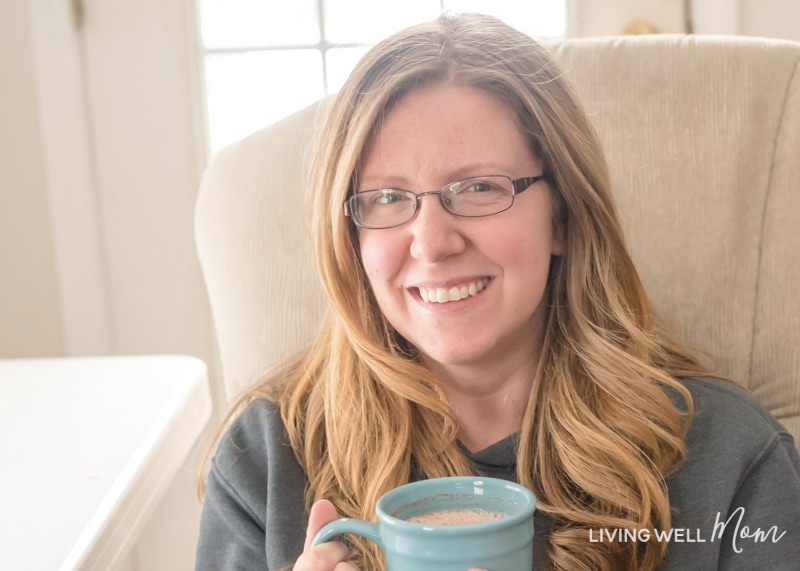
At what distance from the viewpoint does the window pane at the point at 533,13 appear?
1982 mm

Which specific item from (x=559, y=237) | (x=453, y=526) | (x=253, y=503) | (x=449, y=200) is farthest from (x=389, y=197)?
(x=453, y=526)

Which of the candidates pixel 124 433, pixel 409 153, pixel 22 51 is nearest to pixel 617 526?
pixel 409 153

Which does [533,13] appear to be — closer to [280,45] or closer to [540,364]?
[280,45]

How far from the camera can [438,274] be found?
1038mm

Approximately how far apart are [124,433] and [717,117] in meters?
0.86

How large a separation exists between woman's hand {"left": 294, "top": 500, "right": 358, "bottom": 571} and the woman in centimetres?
25

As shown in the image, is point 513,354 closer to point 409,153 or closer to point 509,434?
point 509,434

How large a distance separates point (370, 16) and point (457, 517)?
1.53m

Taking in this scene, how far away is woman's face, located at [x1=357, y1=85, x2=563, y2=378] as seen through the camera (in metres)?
1.04

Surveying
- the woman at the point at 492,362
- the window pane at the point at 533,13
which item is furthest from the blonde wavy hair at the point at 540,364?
the window pane at the point at 533,13

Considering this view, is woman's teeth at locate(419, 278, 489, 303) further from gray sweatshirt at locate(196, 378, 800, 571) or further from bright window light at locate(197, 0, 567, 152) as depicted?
bright window light at locate(197, 0, 567, 152)

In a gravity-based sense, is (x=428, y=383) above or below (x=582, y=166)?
below

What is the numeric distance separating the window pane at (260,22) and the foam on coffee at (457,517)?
1.52m

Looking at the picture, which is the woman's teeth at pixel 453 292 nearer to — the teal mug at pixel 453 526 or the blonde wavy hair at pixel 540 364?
the blonde wavy hair at pixel 540 364
